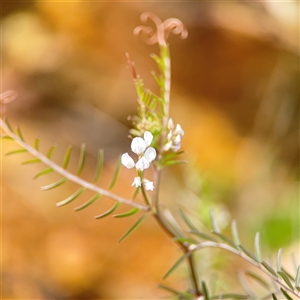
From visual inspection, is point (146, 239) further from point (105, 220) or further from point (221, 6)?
point (221, 6)

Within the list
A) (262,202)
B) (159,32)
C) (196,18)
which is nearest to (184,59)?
(196,18)

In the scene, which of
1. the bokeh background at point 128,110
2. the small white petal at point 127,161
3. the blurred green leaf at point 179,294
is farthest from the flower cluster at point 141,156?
the bokeh background at point 128,110

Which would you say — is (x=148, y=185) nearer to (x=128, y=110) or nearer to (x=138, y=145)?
(x=138, y=145)

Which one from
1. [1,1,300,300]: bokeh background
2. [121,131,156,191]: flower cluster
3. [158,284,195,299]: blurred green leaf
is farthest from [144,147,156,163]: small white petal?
[1,1,300,300]: bokeh background

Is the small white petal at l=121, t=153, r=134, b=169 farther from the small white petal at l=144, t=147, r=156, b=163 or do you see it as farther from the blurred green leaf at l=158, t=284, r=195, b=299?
the blurred green leaf at l=158, t=284, r=195, b=299

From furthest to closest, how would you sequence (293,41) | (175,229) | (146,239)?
(293,41)
(146,239)
(175,229)

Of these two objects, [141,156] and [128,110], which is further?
[128,110]

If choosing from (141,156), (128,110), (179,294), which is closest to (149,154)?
(141,156)

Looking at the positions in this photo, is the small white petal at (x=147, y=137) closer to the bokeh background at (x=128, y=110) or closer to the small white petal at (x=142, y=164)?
the small white petal at (x=142, y=164)

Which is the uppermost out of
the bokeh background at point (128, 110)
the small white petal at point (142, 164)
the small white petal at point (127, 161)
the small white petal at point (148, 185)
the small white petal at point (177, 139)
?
the bokeh background at point (128, 110)
